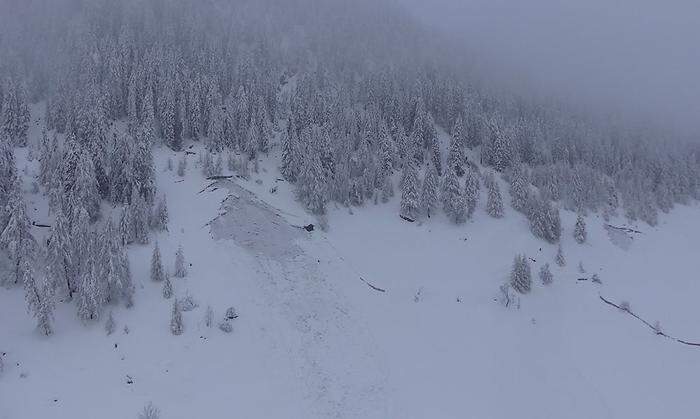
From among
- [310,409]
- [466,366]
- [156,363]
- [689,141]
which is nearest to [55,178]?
[156,363]

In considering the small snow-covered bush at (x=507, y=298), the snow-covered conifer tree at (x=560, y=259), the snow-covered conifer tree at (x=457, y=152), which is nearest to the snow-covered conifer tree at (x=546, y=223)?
the snow-covered conifer tree at (x=560, y=259)

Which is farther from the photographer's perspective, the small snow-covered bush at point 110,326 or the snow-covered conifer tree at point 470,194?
the snow-covered conifer tree at point 470,194

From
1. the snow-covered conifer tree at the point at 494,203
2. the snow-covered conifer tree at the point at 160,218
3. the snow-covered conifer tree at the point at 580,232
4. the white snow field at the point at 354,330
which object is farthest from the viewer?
the snow-covered conifer tree at the point at 494,203

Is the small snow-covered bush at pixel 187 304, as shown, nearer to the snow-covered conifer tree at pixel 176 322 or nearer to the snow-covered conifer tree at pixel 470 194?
the snow-covered conifer tree at pixel 176 322

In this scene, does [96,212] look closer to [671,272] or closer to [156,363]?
[156,363]

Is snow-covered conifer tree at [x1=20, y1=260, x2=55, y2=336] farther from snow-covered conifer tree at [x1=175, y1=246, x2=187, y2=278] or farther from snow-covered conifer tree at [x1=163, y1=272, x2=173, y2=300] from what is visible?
snow-covered conifer tree at [x1=175, y1=246, x2=187, y2=278]

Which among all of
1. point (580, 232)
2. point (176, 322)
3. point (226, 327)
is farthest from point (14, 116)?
point (580, 232)

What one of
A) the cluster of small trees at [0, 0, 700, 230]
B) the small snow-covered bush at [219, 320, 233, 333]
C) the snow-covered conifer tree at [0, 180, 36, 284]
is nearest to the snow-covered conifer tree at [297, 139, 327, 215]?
the cluster of small trees at [0, 0, 700, 230]

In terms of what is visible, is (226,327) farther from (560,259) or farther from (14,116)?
(14,116)
